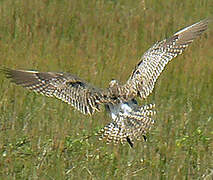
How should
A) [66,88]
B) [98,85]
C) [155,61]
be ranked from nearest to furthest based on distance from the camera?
1. [66,88]
2. [155,61]
3. [98,85]

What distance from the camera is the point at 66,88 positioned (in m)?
6.36

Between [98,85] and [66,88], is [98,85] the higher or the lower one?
the lower one

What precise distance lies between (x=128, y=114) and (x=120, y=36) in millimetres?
3539

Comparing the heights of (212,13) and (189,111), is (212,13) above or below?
above

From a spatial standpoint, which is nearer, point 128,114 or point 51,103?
point 128,114

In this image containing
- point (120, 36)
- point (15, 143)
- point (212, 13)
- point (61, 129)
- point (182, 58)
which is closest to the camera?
point (15, 143)

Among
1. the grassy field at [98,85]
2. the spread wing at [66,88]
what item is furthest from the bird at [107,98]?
the grassy field at [98,85]

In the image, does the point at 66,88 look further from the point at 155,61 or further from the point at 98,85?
the point at 98,85

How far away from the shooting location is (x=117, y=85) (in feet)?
21.7

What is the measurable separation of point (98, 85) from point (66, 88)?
1.56 meters

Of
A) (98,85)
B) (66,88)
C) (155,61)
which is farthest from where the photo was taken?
(98,85)

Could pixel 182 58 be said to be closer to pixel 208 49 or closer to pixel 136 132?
pixel 208 49

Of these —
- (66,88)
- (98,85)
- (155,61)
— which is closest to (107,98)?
(66,88)

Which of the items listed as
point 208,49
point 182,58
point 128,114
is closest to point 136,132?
point 128,114
